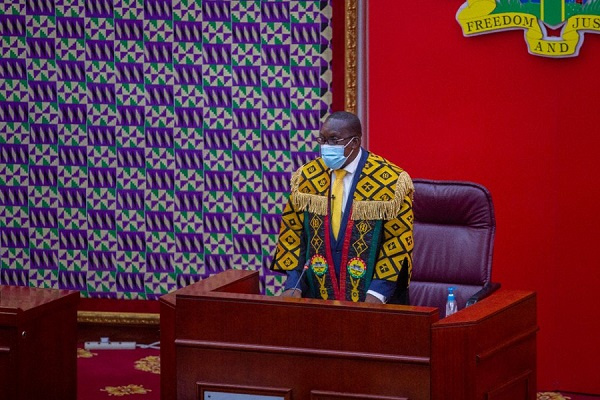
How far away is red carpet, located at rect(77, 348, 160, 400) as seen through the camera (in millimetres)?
5496

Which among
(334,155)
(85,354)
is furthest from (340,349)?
(85,354)

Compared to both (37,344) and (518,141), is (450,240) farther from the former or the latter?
(37,344)

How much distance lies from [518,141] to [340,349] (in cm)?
231

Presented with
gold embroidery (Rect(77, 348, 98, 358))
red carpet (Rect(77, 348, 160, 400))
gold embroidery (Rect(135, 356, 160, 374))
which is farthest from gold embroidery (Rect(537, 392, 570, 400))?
gold embroidery (Rect(77, 348, 98, 358))

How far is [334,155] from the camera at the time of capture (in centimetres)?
414

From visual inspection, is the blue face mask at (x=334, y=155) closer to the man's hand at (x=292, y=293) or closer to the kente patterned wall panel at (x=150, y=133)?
the man's hand at (x=292, y=293)

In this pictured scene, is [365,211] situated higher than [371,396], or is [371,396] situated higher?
[365,211]

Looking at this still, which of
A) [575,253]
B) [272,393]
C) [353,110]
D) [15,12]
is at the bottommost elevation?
[272,393]

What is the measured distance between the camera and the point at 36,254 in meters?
6.71

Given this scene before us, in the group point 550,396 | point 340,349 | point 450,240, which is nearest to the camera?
point 340,349

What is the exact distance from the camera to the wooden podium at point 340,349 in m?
3.49

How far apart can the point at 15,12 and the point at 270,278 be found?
228 centimetres

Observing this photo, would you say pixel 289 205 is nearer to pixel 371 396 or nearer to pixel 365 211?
pixel 365 211

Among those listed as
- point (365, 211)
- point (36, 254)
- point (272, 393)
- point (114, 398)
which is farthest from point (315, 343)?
point (36, 254)
